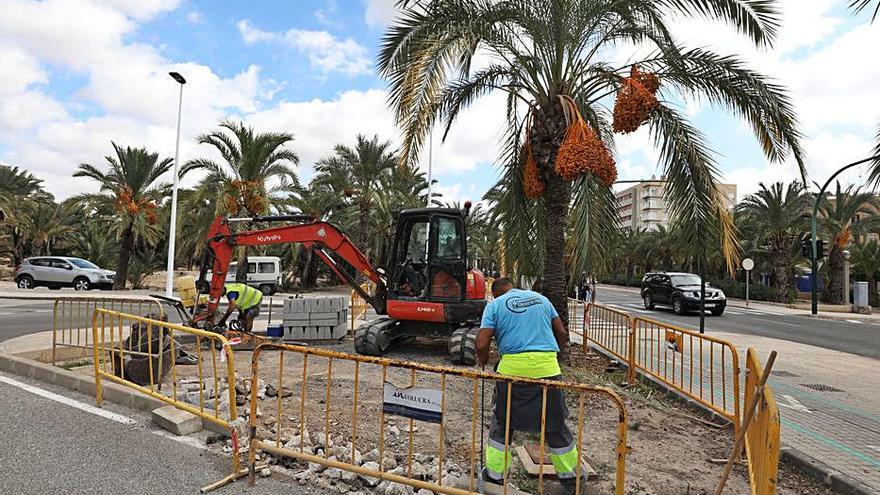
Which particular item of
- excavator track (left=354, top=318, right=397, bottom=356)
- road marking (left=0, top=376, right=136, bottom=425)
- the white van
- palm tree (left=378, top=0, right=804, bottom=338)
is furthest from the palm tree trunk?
the white van

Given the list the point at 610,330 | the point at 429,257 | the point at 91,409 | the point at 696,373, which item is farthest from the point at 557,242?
the point at 91,409

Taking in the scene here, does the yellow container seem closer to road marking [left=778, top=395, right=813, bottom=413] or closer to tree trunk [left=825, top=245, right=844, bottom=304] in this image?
road marking [left=778, top=395, right=813, bottom=413]

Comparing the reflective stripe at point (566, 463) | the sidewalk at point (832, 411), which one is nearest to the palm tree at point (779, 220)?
the sidewalk at point (832, 411)

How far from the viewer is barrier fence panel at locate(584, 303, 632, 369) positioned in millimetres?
9258

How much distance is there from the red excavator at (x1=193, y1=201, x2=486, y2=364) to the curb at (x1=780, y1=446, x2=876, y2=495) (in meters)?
5.02

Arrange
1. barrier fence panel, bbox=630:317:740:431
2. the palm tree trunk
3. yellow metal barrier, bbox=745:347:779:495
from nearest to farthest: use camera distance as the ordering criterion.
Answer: yellow metal barrier, bbox=745:347:779:495 < barrier fence panel, bbox=630:317:740:431 < the palm tree trunk

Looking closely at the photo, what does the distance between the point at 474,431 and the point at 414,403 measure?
Answer: 0.49 m

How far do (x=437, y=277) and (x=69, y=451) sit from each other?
19.9 feet

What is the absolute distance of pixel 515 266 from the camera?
10867 millimetres

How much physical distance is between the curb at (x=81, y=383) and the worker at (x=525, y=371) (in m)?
2.64

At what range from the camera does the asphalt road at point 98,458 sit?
380cm

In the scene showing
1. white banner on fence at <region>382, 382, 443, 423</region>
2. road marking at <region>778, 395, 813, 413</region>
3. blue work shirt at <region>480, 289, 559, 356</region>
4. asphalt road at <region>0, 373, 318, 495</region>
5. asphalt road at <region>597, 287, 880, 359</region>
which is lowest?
asphalt road at <region>597, 287, 880, 359</region>

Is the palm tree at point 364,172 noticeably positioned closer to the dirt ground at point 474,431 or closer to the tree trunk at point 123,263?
the tree trunk at point 123,263

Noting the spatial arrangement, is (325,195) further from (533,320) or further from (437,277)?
(533,320)
